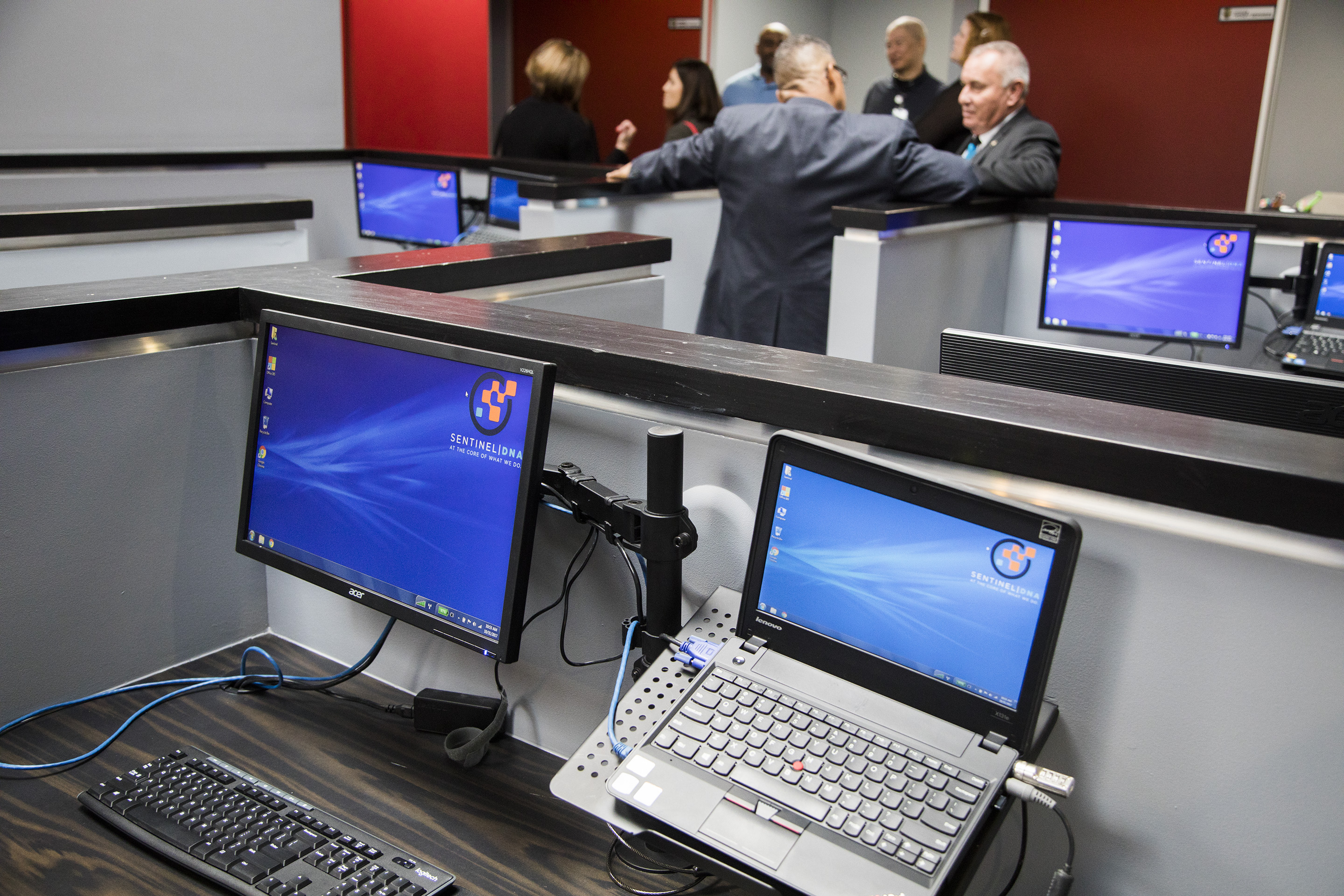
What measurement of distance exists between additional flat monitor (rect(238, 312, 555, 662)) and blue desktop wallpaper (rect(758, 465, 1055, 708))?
0.78ft

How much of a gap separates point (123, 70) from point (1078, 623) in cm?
428

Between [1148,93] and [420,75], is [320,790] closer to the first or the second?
[1148,93]

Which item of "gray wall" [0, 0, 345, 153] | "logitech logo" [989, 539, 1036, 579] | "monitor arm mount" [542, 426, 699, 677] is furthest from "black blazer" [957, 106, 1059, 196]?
"gray wall" [0, 0, 345, 153]

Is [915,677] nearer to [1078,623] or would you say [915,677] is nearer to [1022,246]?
[1078,623]

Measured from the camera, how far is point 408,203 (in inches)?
157

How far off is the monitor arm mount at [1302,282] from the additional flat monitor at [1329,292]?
0.8 inches

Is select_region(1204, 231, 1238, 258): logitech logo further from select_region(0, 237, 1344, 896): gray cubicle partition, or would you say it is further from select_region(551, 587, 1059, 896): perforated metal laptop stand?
select_region(551, 587, 1059, 896): perforated metal laptop stand

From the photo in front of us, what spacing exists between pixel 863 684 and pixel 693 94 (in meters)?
3.95

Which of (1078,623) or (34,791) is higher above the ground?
→ (1078,623)

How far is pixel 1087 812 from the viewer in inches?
31.6

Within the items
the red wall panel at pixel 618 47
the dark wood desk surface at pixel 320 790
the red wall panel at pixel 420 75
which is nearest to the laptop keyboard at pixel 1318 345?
the dark wood desk surface at pixel 320 790

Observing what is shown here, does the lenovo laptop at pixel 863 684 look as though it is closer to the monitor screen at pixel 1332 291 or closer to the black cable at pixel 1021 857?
the black cable at pixel 1021 857

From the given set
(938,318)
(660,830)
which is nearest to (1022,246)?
(938,318)

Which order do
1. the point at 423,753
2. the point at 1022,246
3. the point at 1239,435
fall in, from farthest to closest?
the point at 1022,246 < the point at 423,753 < the point at 1239,435
